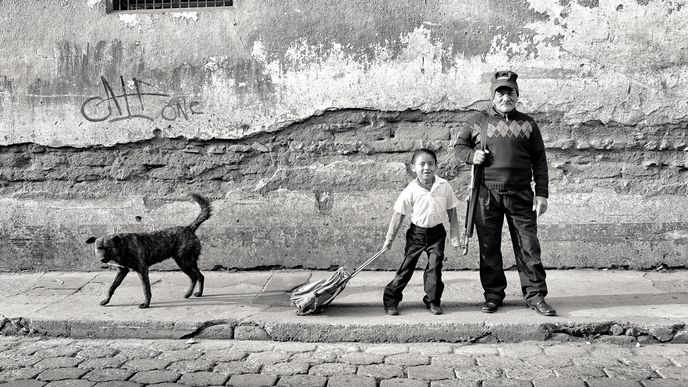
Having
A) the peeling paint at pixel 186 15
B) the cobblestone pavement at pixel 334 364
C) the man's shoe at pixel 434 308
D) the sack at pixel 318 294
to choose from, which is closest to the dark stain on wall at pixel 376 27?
the peeling paint at pixel 186 15

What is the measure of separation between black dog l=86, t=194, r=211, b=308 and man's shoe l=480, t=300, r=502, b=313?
2.51 metres

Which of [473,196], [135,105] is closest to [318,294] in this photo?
[473,196]

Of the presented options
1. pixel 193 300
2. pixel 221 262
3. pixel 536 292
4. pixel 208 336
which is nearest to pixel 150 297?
pixel 193 300

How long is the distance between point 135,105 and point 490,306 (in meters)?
4.12

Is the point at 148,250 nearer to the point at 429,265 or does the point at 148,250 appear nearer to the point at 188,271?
the point at 188,271

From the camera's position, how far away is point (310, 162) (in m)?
7.67

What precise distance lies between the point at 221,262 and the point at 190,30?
2.38m

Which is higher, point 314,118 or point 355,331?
point 314,118

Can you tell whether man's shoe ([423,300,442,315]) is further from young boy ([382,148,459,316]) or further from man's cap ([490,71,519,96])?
man's cap ([490,71,519,96])

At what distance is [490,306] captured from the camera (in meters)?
6.05

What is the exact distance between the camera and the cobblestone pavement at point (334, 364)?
4887mm

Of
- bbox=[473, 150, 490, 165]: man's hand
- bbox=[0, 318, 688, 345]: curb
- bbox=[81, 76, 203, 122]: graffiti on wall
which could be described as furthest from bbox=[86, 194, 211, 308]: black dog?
bbox=[473, 150, 490, 165]: man's hand

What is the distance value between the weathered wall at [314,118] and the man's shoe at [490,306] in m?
1.45

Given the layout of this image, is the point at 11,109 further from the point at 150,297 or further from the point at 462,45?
the point at 462,45
